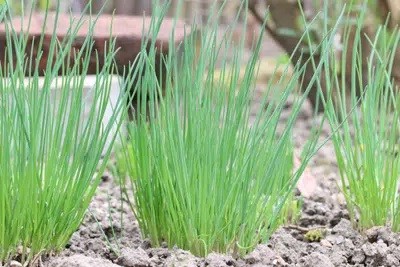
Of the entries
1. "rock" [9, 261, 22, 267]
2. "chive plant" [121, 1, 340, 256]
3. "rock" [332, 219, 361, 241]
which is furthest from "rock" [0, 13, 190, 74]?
"rock" [9, 261, 22, 267]

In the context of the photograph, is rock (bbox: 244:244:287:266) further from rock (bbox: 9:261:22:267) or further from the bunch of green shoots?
rock (bbox: 9:261:22:267)

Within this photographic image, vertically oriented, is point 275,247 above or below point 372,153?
below

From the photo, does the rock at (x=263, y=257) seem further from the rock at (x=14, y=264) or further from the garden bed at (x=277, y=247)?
the rock at (x=14, y=264)

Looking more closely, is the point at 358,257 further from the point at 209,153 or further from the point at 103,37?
the point at 103,37

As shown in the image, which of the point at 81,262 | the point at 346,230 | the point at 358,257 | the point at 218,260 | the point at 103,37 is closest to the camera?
the point at 81,262

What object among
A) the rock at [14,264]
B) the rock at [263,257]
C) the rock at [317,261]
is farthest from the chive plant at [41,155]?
the rock at [317,261]

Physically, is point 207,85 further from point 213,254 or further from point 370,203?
point 370,203

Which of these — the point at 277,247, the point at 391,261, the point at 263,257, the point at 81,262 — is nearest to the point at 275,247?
the point at 277,247
